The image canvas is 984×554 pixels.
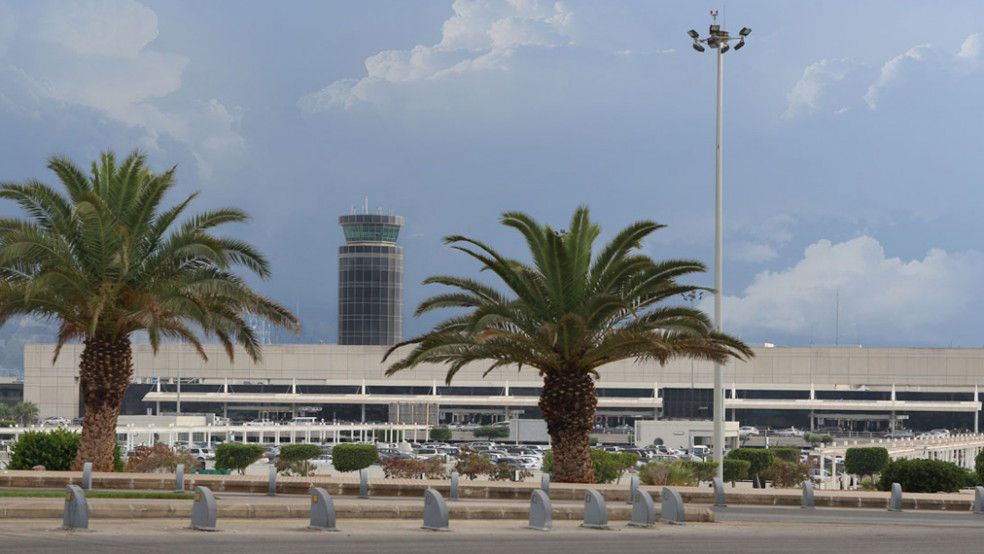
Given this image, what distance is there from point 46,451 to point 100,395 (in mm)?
3079

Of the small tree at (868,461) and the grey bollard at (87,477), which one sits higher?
the grey bollard at (87,477)

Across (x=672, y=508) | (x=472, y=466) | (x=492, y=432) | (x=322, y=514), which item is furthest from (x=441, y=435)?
(x=322, y=514)

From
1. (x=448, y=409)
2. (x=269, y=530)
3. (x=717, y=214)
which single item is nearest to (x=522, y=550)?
(x=269, y=530)

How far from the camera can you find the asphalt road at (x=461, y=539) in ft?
55.5

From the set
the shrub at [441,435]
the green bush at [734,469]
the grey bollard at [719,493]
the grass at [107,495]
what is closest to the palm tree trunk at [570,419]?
the grey bollard at [719,493]

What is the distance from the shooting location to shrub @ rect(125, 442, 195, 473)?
1404 inches

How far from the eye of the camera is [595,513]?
21.7 meters

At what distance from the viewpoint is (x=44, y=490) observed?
27125 mm

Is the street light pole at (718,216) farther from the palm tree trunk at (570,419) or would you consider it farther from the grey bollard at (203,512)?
the grey bollard at (203,512)

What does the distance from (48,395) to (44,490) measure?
134460 millimetres

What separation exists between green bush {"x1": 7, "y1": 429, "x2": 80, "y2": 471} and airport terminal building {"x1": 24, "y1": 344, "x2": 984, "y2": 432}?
9680 centimetres

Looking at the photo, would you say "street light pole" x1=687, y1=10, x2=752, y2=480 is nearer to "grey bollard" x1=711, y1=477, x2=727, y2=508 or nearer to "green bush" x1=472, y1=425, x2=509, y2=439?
"grey bollard" x1=711, y1=477, x2=727, y2=508

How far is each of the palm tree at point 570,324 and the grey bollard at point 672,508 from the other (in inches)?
246

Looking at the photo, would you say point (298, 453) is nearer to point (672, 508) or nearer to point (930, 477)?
point (930, 477)
